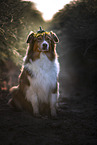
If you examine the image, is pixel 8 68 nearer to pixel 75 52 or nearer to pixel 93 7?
pixel 75 52

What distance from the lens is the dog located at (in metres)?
4.28

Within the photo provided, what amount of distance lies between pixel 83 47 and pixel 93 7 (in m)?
2.15

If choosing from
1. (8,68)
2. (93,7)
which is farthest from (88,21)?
(8,68)

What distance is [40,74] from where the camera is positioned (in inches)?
171

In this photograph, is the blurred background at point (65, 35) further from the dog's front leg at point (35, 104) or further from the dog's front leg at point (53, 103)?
the dog's front leg at point (53, 103)

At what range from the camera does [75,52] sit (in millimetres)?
8430

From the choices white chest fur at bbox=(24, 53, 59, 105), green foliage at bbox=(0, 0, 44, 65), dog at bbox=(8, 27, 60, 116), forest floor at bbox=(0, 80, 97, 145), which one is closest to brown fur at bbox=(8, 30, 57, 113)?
dog at bbox=(8, 27, 60, 116)

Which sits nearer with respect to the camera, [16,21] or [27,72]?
[27,72]

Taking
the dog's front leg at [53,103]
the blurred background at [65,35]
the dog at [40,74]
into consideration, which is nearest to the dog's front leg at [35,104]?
the dog at [40,74]

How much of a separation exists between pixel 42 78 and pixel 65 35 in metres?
3.43

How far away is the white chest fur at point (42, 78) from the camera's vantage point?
4312mm

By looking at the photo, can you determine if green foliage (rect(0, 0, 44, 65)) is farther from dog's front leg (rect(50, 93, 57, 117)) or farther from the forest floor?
the forest floor

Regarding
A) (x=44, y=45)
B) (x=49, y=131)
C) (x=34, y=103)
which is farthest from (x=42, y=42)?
(x=49, y=131)

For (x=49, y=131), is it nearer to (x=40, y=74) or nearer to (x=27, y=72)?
(x=40, y=74)
